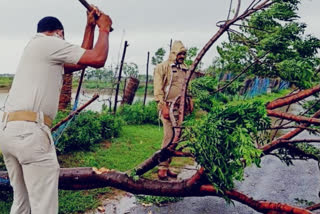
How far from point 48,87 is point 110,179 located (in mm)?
1375

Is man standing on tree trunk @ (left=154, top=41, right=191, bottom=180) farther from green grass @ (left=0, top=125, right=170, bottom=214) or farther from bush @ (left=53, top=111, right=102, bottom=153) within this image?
bush @ (left=53, top=111, right=102, bottom=153)

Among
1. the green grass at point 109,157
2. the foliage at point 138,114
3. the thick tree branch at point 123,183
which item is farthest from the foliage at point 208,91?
the foliage at point 138,114

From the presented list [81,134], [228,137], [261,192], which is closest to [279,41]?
[228,137]

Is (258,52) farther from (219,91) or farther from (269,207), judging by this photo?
(269,207)

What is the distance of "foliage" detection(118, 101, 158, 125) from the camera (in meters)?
11.5

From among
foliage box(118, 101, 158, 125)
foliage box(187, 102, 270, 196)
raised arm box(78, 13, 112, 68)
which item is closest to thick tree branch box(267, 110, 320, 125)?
foliage box(187, 102, 270, 196)

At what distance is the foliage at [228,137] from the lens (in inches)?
111

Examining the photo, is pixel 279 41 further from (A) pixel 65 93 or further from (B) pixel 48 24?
(A) pixel 65 93

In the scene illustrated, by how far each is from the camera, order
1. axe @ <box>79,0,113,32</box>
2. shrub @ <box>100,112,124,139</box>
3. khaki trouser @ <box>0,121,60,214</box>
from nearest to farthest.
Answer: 1. khaki trouser @ <box>0,121,60,214</box>
2. axe @ <box>79,0,113,32</box>
3. shrub @ <box>100,112,124,139</box>

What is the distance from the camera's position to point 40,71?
9.06 feet

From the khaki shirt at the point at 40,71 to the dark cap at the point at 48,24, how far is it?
0.16m

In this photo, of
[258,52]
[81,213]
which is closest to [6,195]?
[81,213]

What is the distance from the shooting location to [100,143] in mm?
8125

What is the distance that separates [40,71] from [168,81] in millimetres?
3403
